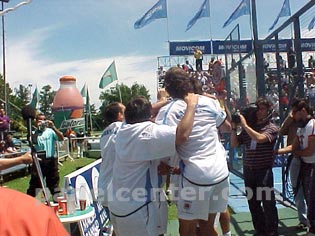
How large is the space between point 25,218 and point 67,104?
25552 millimetres

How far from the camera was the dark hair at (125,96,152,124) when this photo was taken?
3.47 meters

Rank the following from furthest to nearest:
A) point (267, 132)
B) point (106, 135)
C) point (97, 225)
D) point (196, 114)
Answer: point (97, 225), point (267, 132), point (106, 135), point (196, 114)

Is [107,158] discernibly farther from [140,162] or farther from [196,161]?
[196,161]

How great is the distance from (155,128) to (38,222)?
2.46 metres

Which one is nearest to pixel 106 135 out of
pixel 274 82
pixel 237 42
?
pixel 274 82

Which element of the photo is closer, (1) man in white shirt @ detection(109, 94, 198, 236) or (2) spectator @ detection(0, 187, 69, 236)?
(2) spectator @ detection(0, 187, 69, 236)

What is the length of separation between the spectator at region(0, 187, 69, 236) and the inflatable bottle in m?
25.3

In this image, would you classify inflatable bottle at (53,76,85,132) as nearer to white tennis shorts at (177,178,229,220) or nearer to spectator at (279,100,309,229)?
spectator at (279,100,309,229)

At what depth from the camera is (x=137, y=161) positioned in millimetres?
3387

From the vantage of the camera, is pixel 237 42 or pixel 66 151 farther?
pixel 66 151

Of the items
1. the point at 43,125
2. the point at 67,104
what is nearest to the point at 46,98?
the point at 67,104

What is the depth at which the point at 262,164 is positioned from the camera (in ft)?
16.9

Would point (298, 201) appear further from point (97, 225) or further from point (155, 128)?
point (155, 128)

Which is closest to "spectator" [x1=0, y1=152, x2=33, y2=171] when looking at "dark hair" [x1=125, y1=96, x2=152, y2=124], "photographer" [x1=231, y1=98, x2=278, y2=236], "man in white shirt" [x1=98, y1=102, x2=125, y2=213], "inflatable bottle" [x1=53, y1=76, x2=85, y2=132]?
"dark hair" [x1=125, y1=96, x2=152, y2=124]
